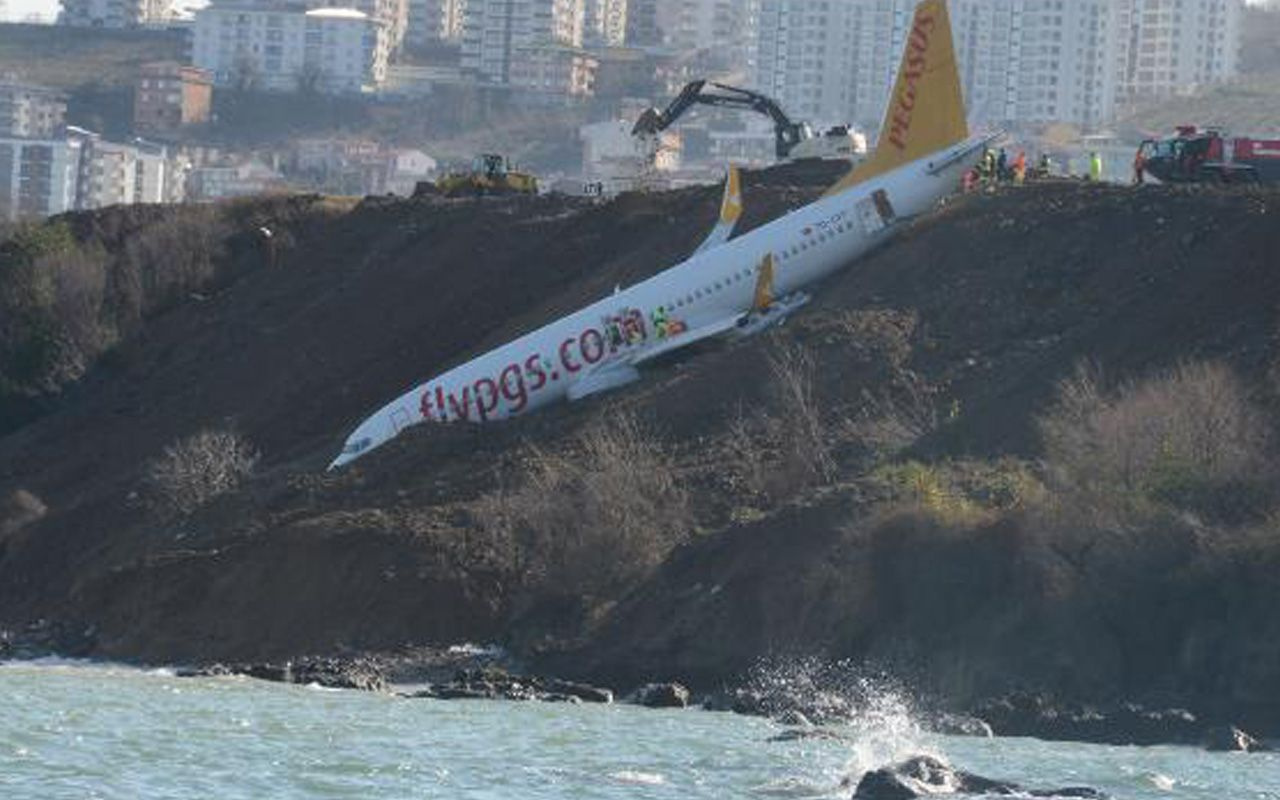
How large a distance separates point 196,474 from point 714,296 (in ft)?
42.6

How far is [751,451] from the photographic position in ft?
242

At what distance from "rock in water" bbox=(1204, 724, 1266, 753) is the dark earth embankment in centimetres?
157

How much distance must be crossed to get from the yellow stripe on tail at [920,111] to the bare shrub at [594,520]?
15242mm

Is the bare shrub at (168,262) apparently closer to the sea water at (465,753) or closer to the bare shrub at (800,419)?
the bare shrub at (800,419)

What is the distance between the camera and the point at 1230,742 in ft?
183

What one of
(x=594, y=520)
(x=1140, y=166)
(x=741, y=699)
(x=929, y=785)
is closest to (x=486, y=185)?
(x=1140, y=166)

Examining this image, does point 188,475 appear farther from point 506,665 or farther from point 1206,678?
point 1206,678

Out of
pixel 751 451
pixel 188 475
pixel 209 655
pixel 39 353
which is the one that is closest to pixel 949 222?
pixel 751 451

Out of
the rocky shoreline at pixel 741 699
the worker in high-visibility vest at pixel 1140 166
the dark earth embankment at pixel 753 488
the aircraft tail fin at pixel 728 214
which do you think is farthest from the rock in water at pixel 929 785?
the worker in high-visibility vest at pixel 1140 166

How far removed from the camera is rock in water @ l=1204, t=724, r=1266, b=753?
55.3 m

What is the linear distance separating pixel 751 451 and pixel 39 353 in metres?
36.5

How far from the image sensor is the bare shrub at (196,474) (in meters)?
81.4

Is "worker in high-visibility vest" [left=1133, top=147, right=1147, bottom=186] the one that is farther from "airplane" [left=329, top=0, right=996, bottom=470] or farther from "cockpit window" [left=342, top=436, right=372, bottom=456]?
"cockpit window" [left=342, top=436, right=372, bottom=456]

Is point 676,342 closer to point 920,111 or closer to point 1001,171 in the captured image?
point 920,111
